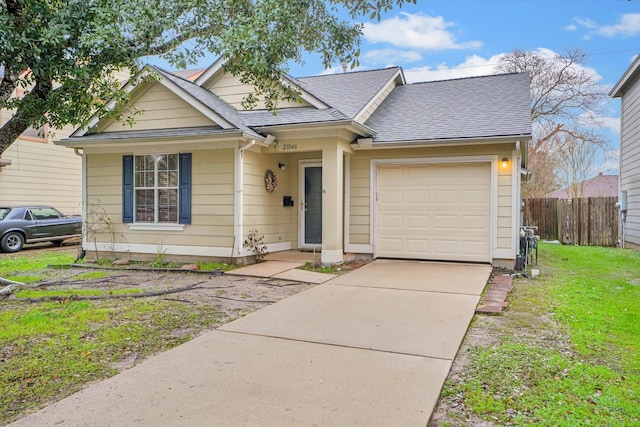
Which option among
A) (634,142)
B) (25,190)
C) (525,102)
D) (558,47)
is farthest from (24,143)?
(558,47)

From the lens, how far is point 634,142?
12688 millimetres

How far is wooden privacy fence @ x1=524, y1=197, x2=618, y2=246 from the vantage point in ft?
45.9

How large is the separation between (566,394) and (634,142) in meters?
12.7

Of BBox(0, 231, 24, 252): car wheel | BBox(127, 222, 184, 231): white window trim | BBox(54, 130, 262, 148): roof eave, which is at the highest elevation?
BBox(54, 130, 262, 148): roof eave

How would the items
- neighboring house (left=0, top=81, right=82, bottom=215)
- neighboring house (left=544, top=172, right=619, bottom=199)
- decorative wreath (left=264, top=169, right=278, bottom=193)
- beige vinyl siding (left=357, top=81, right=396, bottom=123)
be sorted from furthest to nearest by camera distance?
neighboring house (left=544, top=172, right=619, bottom=199)
neighboring house (left=0, top=81, right=82, bottom=215)
beige vinyl siding (left=357, top=81, right=396, bottom=123)
decorative wreath (left=264, top=169, right=278, bottom=193)

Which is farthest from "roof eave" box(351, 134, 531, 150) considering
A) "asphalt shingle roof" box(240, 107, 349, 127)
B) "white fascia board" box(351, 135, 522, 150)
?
"asphalt shingle roof" box(240, 107, 349, 127)

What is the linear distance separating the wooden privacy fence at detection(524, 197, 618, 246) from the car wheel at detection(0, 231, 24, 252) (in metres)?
16.0

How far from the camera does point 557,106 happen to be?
21.6m

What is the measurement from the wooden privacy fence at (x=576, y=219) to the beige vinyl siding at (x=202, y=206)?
11.2 m

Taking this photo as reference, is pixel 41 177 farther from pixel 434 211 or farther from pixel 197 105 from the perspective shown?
pixel 434 211

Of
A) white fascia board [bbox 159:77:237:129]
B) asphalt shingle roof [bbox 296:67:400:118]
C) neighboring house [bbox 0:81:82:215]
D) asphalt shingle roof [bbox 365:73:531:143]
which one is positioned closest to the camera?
white fascia board [bbox 159:77:237:129]

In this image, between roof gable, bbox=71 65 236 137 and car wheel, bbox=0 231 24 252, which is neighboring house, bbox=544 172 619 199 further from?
car wheel, bbox=0 231 24 252

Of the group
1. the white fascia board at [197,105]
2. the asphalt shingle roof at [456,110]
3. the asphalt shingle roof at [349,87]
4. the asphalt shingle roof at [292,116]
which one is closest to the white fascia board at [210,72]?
the asphalt shingle roof at [292,116]

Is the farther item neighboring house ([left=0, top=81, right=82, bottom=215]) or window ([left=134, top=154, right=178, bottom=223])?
neighboring house ([left=0, top=81, right=82, bottom=215])
